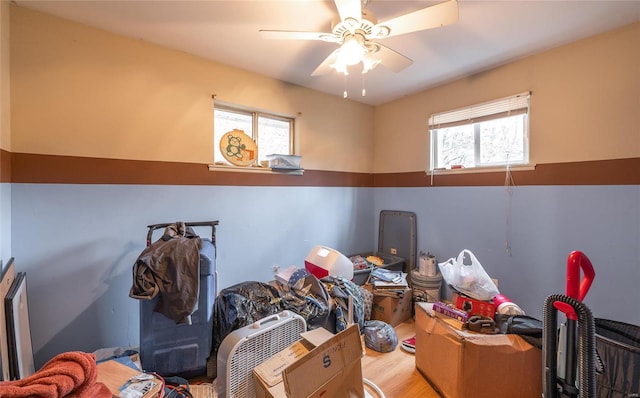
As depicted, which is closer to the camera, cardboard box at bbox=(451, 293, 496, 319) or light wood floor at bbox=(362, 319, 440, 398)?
light wood floor at bbox=(362, 319, 440, 398)

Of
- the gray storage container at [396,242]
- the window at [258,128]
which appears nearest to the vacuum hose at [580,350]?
the gray storage container at [396,242]

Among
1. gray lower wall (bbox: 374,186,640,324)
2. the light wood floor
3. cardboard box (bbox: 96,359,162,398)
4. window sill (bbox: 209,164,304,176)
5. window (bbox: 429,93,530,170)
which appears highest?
window (bbox: 429,93,530,170)

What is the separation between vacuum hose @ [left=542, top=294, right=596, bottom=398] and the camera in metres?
1.04

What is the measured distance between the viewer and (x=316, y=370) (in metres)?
1.22

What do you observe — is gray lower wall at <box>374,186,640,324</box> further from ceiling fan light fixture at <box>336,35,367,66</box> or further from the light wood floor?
ceiling fan light fixture at <box>336,35,367,66</box>

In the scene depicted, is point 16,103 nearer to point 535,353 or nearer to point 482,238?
point 535,353

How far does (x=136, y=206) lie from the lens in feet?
6.95

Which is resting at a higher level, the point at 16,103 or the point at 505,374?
the point at 16,103

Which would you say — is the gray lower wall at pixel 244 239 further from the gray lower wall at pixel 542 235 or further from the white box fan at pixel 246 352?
the white box fan at pixel 246 352

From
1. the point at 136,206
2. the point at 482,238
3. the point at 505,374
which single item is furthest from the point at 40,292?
the point at 482,238

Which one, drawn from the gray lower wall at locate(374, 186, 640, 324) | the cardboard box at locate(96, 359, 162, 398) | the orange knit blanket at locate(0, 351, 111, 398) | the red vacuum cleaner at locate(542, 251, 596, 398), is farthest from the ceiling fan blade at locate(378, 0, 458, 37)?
the cardboard box at locate(96, 359, 162, 398)

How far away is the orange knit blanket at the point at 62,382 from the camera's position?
0.84 m

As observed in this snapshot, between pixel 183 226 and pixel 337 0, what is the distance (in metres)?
1.79

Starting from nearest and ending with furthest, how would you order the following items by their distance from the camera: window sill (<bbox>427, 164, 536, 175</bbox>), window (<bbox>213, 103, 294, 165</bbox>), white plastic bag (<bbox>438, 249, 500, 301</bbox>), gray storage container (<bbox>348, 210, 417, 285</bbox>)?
→ white plastic bag (<bbox>438, 249, 500, 301</bbox>)
window sill (<bbox>427, 164, 536, 175</bbox>)
window (<bbox>213, 103, 294, 165</bbox>)
gray storage container (<bbox>348, 210, 417, 285</bbox>)
